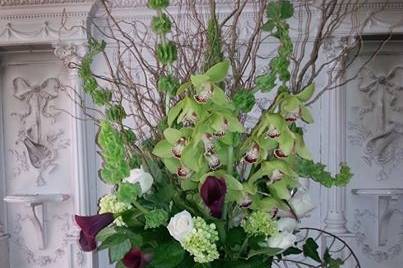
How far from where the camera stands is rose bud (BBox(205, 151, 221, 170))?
2.11 feet

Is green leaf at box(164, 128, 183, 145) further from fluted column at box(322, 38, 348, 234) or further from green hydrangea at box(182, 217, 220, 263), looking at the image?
fluted column at box(322, 38, 348, 234)

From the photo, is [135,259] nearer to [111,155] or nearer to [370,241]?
[111,155]

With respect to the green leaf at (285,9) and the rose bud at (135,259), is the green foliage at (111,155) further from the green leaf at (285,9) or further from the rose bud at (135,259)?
the green leaf at (285,9)

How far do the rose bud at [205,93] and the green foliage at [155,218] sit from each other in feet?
0.49

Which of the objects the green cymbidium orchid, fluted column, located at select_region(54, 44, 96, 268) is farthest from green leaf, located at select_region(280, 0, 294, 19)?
fluted column, located at select_region(54, 44, 96, 268)

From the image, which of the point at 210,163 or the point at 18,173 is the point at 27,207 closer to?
the point at 18,173

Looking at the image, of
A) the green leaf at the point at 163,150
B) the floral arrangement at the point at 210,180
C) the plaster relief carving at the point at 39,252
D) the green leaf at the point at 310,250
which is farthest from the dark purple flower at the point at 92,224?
the plaster relief carving at the point at 39,252

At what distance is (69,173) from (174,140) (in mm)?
1722

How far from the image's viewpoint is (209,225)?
63 centimetres

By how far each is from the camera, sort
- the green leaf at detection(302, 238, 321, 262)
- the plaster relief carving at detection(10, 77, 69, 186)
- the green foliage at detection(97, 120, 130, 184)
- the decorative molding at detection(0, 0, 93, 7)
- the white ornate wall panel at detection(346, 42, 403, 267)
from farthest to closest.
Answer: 1. the plaster relief carving at detection(10, 77, 69, 186)
2. the white ornate wall panel at detection(346, 42, 403, 267)
3. the decorative molding at detection(0, 0, 93, 7)
4. the green leaf at detection(302, 238, 321, 262)
5. the green foliage at detection(97, 120, 130, 184)

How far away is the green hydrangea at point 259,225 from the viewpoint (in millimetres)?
655

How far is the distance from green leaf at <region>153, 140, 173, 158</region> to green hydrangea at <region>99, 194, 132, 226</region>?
79 mm

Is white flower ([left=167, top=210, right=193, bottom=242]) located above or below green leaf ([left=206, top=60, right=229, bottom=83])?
below

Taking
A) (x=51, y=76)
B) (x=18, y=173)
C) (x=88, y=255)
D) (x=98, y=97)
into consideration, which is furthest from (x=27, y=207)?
(x=98, y=97)
